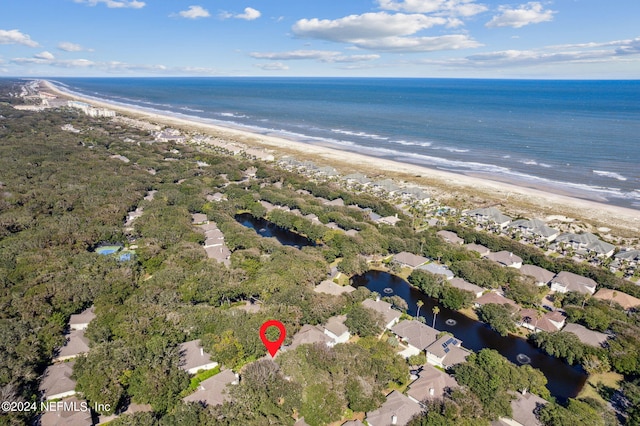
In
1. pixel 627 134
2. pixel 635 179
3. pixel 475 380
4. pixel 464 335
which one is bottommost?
pixel 464 335

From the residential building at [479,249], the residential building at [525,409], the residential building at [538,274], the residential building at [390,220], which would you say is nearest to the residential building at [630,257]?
the residential building at [538,274]

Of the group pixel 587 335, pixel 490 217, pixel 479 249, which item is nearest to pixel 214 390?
pixel 587 335

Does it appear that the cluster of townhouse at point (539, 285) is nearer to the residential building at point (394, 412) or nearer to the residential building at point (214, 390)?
the residential building at point (394, 412)

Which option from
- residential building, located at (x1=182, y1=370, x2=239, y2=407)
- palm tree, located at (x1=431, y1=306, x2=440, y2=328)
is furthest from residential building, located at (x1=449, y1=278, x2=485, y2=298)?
residential building, located at (x1=182, y1=370, x2=239, y2=407)

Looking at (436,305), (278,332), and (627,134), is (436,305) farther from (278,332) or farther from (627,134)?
(627,134)

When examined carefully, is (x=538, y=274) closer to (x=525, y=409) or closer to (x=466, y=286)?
(x=466, y=286)

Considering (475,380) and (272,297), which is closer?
(475,380)

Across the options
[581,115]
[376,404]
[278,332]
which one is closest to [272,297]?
[278,332]
